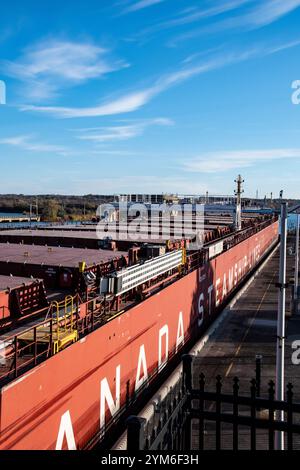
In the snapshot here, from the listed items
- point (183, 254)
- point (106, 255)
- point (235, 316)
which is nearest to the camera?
point (106, 255)

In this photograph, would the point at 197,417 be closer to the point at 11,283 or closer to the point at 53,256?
the point at 11,283

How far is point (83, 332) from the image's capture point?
11.6m

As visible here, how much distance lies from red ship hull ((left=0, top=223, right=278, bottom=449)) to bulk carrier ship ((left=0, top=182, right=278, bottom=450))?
2 centimetres

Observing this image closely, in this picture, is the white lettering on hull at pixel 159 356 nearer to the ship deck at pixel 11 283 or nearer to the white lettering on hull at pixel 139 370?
the white lettering on hull at pixel 139 370

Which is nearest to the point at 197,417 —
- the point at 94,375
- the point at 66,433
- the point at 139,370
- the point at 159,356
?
the point at 66,433

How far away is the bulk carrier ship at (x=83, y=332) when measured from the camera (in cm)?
888

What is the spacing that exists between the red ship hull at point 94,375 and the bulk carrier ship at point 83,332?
2cm

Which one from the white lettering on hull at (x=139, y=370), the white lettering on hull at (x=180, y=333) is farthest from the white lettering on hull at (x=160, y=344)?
the white lettering on hull at (x=180, y=333)

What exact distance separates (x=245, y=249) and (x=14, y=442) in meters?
35.0

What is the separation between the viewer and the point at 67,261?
58.4ft

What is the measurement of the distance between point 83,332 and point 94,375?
1160 millimetres

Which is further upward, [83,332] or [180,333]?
[83,332]
